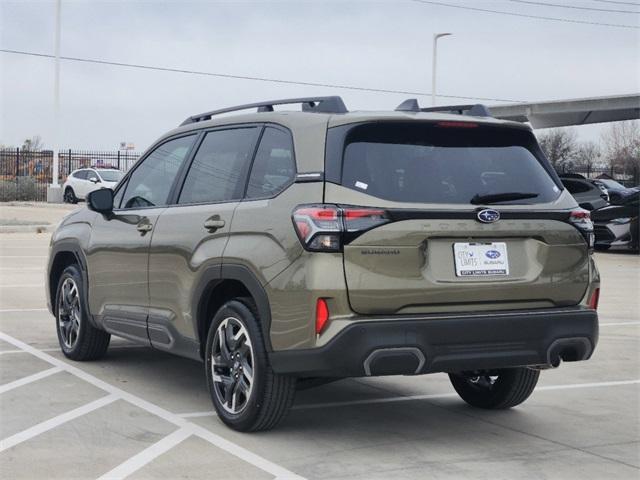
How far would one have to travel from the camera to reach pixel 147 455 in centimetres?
543

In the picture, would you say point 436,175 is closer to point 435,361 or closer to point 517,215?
point 517,215

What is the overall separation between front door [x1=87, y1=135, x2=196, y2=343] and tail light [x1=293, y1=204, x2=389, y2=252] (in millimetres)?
1903

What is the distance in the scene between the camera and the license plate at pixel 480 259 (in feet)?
18.2

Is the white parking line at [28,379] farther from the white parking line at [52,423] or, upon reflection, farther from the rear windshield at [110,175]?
the rear windshield at [110,175]

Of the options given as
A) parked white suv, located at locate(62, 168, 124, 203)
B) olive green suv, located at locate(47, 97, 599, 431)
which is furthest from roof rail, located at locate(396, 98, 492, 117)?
parked white suv, located at locate(62, 168, 124, 203)

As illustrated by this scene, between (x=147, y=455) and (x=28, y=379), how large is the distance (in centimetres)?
235

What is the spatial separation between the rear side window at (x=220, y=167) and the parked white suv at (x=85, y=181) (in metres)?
33.7

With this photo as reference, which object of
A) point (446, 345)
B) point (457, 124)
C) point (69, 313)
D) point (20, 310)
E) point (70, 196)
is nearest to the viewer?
point (446, 345)

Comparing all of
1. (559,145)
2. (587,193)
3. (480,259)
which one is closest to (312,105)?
(480,259)

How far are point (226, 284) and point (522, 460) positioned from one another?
1.97m

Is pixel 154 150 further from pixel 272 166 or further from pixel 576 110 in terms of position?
pixel 576 110

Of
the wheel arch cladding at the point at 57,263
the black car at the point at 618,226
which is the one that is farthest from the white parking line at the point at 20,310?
the black car at the point at 618,226

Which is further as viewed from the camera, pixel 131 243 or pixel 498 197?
pixel 131 243

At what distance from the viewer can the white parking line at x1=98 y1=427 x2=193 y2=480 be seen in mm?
5090
